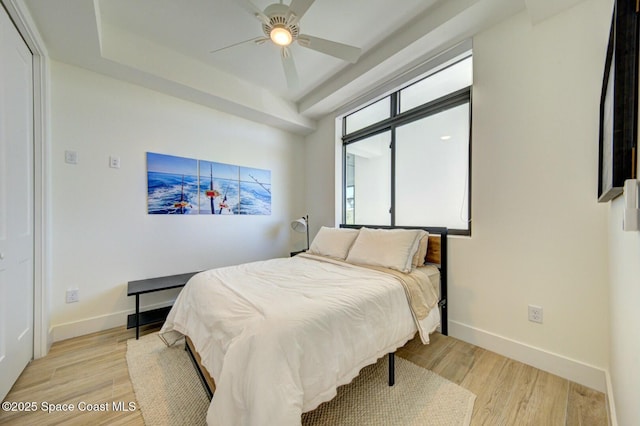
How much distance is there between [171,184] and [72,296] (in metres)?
1.41

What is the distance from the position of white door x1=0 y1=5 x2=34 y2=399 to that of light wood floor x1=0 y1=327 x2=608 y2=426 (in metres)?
0.19

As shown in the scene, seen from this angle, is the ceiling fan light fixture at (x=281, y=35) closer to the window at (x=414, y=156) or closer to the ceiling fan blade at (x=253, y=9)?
the ceiling fan blade at (x=253, y=9)

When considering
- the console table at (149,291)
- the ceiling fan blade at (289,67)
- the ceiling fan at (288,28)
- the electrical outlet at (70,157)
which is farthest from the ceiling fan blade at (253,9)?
the console table at (149,291)

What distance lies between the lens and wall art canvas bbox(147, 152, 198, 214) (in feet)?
8.96

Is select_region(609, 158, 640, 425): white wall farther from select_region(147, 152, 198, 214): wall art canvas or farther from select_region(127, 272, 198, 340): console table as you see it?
select_region(147, 152, 198, 214): wall art canvas

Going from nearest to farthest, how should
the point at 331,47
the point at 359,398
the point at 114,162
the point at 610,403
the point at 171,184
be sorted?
the point at 610,403 < the point at 359,398 < the point at 331,47 < the point at 114,162 < the point at 171,184

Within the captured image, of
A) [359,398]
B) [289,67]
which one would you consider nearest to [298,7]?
[289,67]

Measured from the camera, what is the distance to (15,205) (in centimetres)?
165

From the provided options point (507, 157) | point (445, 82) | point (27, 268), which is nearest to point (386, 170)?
point (445, 82)

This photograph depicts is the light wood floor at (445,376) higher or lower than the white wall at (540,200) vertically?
lower

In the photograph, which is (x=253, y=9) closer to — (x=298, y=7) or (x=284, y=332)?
(x=298, y=7)

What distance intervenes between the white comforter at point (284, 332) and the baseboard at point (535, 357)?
0.52m

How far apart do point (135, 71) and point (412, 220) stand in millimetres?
3310

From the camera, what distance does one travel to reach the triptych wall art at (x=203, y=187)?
277 cm
